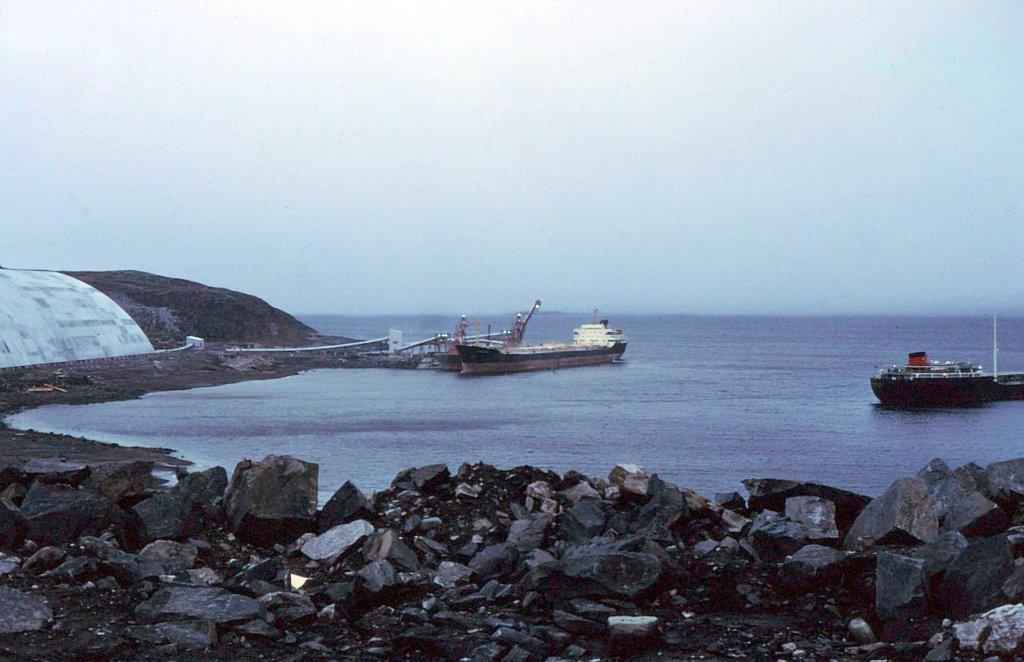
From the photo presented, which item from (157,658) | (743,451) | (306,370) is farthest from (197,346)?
(157,658)

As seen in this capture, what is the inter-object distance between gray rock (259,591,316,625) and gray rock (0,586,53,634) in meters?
1.61

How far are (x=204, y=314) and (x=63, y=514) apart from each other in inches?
4483

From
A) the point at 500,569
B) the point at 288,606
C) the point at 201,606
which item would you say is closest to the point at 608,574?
the point at 500,569

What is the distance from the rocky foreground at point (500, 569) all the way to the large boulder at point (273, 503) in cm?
2

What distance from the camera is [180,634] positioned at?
739cm

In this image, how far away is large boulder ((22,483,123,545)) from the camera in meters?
10.1

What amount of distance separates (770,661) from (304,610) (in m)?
3.53

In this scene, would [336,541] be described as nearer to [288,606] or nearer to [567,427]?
[288,606]

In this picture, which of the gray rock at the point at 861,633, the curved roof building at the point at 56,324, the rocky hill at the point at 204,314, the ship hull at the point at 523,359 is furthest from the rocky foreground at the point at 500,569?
the rocky hill at the point at 204,314

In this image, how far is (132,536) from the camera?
10562 mm

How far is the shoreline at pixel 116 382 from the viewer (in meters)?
25.4

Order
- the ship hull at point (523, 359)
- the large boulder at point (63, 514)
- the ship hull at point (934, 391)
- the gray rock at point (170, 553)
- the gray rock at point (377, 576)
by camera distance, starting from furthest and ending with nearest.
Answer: the ship hull at point (523, 359), the ship hull at point (934, 391), the large boulder at point (63, 514), the gray rock at point (170, 553), the gray rock at point (377, 576)

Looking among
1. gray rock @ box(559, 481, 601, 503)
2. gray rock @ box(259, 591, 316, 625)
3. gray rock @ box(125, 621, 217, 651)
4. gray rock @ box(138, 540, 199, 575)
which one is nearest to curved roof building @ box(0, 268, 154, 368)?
gray rock @ box(138, 540, 199, 575)

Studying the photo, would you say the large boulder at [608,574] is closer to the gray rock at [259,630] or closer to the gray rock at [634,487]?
the gray rock at [259,630]
